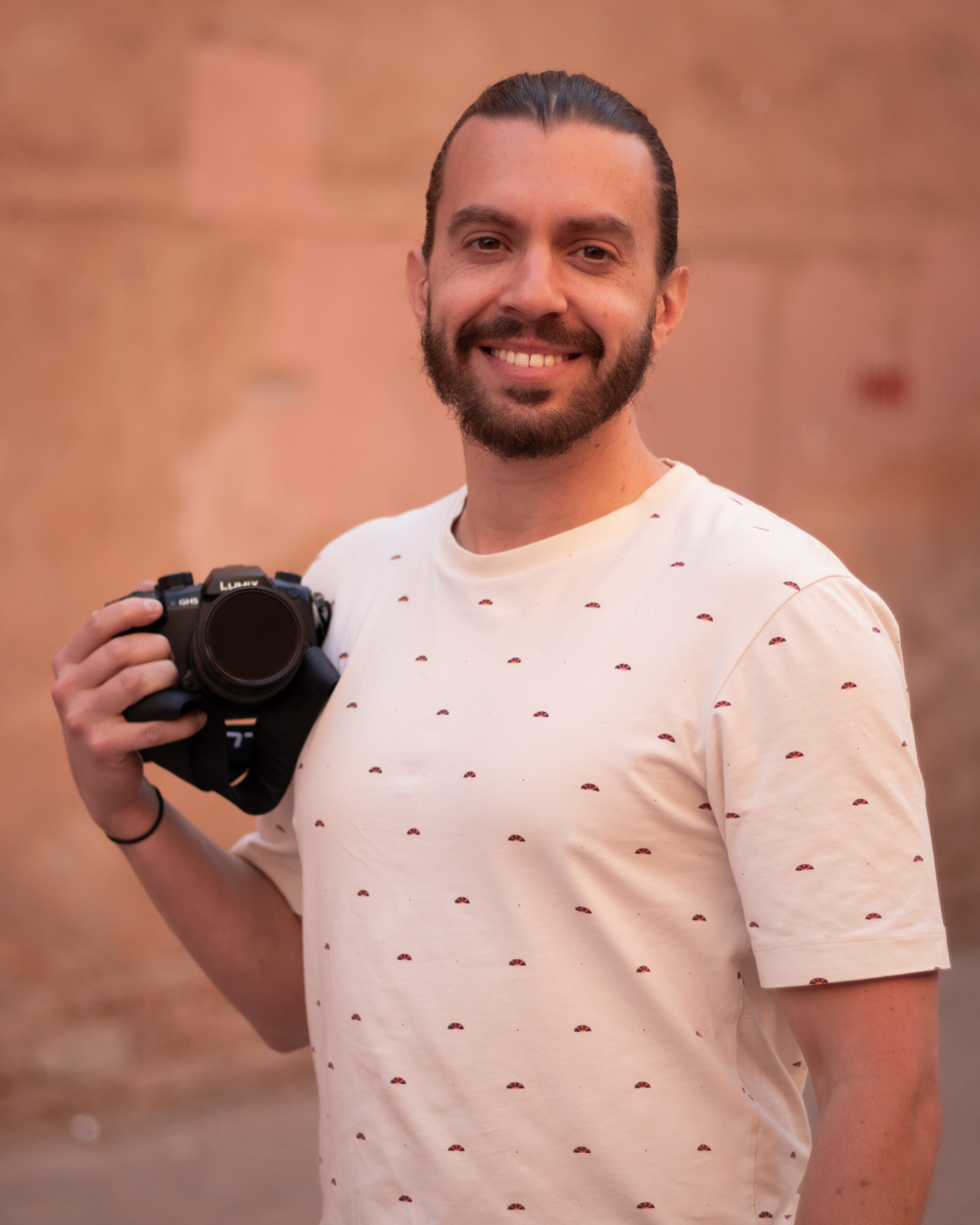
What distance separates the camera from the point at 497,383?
1513 millimetres

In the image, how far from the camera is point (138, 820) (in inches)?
65.8

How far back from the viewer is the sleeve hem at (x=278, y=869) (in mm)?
1766

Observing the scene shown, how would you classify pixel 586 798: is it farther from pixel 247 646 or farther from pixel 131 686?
pixel 131 686

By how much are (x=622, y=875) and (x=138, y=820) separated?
0.71 meters

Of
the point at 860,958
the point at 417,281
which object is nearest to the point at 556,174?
the point at 417,281

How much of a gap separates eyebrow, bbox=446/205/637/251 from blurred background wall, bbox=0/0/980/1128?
67.6 inches

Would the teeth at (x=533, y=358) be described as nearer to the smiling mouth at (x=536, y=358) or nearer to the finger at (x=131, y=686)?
the smiling mouth at (x=536, y=358)

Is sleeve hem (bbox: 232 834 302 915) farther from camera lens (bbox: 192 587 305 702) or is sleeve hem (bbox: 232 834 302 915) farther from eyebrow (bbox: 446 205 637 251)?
eyebrow (bbox: 446 205 637 251)

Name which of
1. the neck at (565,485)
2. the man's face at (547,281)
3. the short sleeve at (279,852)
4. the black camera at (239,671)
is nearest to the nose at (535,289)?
the man's face at (547,281)

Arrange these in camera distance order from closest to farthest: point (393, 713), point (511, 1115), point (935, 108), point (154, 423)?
point (511, 1115) → point (393, 713) → point (154, 423) → point (935, 108)

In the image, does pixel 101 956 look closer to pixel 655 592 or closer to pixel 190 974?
pixel 190 974

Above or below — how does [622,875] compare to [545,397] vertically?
below

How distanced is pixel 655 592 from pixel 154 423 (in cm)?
243

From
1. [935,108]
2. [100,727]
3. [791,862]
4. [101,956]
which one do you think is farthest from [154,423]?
[935,108]
